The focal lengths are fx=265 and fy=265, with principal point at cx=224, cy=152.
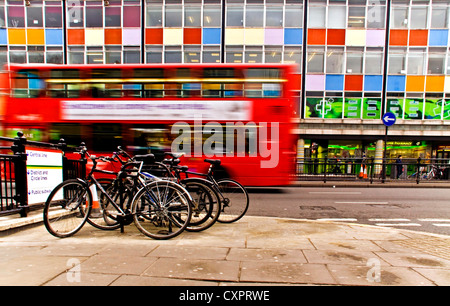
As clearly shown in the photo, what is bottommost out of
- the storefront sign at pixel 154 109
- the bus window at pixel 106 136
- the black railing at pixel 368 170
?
the black railing at pixel 368 170

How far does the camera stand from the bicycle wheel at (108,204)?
150 inches

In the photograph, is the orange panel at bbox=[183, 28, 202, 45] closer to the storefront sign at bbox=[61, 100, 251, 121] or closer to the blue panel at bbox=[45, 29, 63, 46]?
the blue panel at bbox=[45, 29, 63, 46]

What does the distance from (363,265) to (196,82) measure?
7667 mm

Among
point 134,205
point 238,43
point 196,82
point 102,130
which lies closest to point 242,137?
point 196,82

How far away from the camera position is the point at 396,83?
20531mm

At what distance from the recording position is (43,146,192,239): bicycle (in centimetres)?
359

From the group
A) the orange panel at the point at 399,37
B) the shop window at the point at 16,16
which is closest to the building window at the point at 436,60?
the orange panel at the point at 399,37

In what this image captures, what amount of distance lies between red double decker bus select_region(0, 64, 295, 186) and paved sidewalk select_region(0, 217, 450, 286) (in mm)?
4969

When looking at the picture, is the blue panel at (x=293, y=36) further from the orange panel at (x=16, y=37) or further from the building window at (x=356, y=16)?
the orange panel at (x=16, y=37)

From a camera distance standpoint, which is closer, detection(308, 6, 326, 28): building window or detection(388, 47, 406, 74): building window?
detection(388, 47, 406, 74): building window

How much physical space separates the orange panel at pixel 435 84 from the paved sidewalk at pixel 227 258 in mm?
21088

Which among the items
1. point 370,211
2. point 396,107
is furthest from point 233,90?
point 396,107

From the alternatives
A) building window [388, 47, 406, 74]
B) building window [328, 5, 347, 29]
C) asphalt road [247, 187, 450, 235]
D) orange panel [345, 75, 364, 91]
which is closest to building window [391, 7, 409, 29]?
building window [388, 47, 406, 74]
